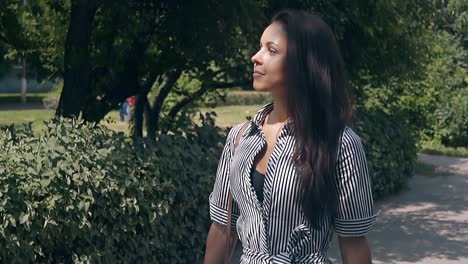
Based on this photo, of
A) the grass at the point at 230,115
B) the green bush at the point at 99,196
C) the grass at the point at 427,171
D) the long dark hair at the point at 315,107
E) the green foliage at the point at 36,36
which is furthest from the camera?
the grass at the point at 230,115

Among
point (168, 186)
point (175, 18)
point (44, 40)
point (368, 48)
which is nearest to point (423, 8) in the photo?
point (368, 48)

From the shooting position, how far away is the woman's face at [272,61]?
3.00 metres

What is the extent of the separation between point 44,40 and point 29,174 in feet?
17.1

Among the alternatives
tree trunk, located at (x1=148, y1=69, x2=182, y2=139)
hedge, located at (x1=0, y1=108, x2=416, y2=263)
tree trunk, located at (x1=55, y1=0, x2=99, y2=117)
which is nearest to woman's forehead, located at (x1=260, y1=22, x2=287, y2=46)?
hedge, located at (x1=0, y1=108, x2=416, y2=263)

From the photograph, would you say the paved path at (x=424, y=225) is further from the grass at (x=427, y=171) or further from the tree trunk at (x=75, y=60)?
the tree trunk at (x=75, y=60)

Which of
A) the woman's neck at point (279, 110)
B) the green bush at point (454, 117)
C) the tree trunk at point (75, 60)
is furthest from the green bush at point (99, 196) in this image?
the green bush at point (454, 117)

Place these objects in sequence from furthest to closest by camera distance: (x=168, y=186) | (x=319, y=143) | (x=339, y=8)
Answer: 1. (x=339, y=8)
2. (x=168, y=186)
3. (x=319, y=143)

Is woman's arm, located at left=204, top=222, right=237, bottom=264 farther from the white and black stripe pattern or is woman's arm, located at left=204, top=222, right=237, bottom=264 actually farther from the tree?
the tree

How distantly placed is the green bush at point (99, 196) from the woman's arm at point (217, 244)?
2.49 m

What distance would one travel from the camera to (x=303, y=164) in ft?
9.48

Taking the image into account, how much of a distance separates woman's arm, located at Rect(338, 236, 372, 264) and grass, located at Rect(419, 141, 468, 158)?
15229 millimetres

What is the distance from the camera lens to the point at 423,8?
1129 cm

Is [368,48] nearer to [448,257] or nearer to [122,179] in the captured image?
[448,257]

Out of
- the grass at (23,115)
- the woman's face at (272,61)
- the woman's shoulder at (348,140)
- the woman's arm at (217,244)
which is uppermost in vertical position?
the woman's face at (272,61)
